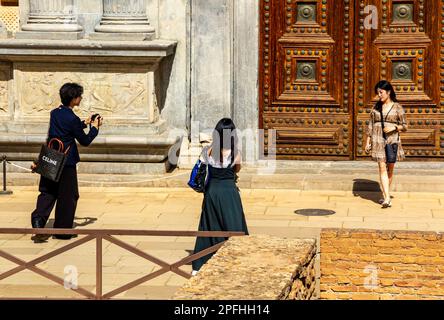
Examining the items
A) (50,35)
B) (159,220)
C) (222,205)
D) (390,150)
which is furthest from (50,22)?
(222,205)

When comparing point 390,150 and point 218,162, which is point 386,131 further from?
point 218,162

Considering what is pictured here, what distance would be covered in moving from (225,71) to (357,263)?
6763 mm

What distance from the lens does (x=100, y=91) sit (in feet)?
58.1

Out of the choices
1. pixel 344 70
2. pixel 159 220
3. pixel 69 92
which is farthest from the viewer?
pixel 344 70

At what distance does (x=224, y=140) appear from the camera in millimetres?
12938

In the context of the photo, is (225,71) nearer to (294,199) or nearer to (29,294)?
(294,199)

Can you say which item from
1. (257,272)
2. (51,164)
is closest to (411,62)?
(51,164)

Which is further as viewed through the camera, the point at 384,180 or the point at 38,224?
the point at 384,180

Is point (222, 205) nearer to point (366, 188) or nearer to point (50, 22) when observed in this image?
point (366, 188)

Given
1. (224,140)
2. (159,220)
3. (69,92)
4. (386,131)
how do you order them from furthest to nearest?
1. (386,131)
2. (159,220)
3. (69,92)
4. (224,140)

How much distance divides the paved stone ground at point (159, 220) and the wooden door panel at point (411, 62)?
1191 millimetres

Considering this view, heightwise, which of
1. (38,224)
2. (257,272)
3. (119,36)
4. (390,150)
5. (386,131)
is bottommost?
(38,224)

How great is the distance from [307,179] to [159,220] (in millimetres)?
2682

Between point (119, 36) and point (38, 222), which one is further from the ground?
point (119, 36)
